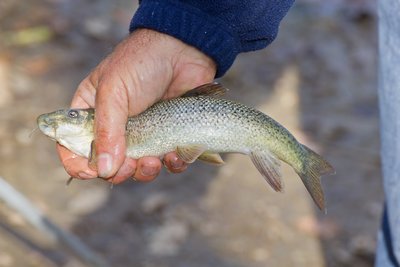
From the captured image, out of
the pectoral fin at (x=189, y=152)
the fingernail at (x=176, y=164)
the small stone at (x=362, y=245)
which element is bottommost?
the small stone at (x=362, y=245)

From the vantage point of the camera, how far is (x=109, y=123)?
2.48 m

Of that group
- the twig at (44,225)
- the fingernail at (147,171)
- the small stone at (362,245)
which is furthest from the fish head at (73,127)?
the small stone at (362,245)

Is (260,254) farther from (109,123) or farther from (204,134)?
(109,123)

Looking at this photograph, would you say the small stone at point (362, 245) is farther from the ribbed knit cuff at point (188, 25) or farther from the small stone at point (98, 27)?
the small stone at point (98, 27)

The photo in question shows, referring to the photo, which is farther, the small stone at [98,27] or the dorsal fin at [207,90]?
the small stone at [98,27]

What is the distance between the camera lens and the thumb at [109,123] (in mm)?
2471

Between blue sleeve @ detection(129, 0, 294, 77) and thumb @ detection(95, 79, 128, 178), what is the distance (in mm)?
243

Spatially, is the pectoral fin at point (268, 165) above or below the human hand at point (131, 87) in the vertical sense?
below

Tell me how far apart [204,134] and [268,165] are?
229mm

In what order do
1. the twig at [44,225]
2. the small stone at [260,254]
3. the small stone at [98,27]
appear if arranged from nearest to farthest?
the twig at [44,225] < the small stone at [260,254] < the small stone at [98,27]

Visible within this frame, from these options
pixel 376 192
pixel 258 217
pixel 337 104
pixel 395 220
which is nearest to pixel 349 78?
pixel 337 104

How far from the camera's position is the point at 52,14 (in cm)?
679

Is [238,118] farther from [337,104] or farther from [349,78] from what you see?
[349,78]

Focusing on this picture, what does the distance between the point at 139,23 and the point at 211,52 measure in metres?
0.25
